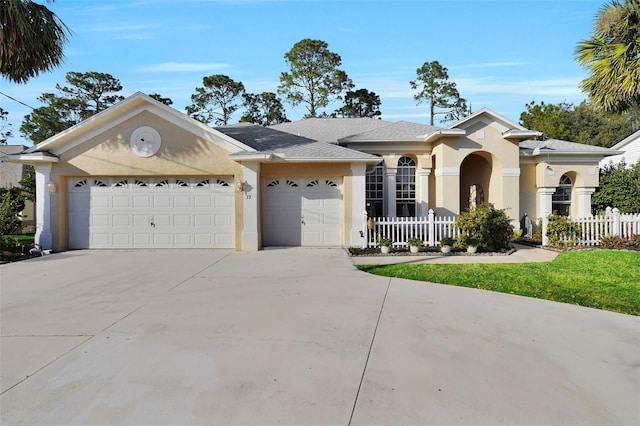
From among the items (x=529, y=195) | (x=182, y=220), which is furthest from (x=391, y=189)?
(x=182, y=220)

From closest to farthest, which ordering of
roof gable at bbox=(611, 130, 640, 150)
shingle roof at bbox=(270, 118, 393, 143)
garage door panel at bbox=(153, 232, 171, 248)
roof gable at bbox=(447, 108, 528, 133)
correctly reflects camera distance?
garage door panel at bbox=(153, 232, 171, 248) < roof gable at bbox=(447, 108, 528, 133) < shingle roof at bbox=(270, 118, 393, 143) < roof gable at bbox=(611, 130, 640, 150)

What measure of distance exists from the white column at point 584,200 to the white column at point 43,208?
2060cm

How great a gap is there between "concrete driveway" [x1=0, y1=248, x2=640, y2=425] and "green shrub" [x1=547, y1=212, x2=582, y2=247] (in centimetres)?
760

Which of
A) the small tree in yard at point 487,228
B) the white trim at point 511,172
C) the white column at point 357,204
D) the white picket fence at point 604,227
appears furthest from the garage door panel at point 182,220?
the white picket fence at point 604,227

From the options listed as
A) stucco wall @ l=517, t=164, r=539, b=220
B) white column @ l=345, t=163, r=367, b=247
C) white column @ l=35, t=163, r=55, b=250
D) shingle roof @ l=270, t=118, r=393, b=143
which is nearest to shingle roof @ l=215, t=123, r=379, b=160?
white column @ l=345, t=163, r=367, b=247

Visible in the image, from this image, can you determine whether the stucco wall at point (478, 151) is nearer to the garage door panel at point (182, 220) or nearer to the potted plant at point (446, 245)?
the potted plant at point (446, 245)

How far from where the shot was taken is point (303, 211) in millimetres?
13164

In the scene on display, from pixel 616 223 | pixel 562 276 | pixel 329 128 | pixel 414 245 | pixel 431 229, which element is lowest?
pixel 562 276

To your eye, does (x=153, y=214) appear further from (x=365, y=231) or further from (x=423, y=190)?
(x=423, y=190)

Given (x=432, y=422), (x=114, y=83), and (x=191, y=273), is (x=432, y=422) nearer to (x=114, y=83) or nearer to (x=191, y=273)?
(x=191, y=273)

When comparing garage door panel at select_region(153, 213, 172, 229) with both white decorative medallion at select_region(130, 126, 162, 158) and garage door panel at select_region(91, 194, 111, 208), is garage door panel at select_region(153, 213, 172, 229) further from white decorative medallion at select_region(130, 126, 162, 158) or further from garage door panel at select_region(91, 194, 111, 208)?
white decorative medallion at select_region(130, 126, 162, 158)

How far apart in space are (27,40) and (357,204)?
34.1 ft

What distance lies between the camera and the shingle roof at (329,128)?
1877 cm

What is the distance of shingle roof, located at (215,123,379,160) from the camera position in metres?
12.6
